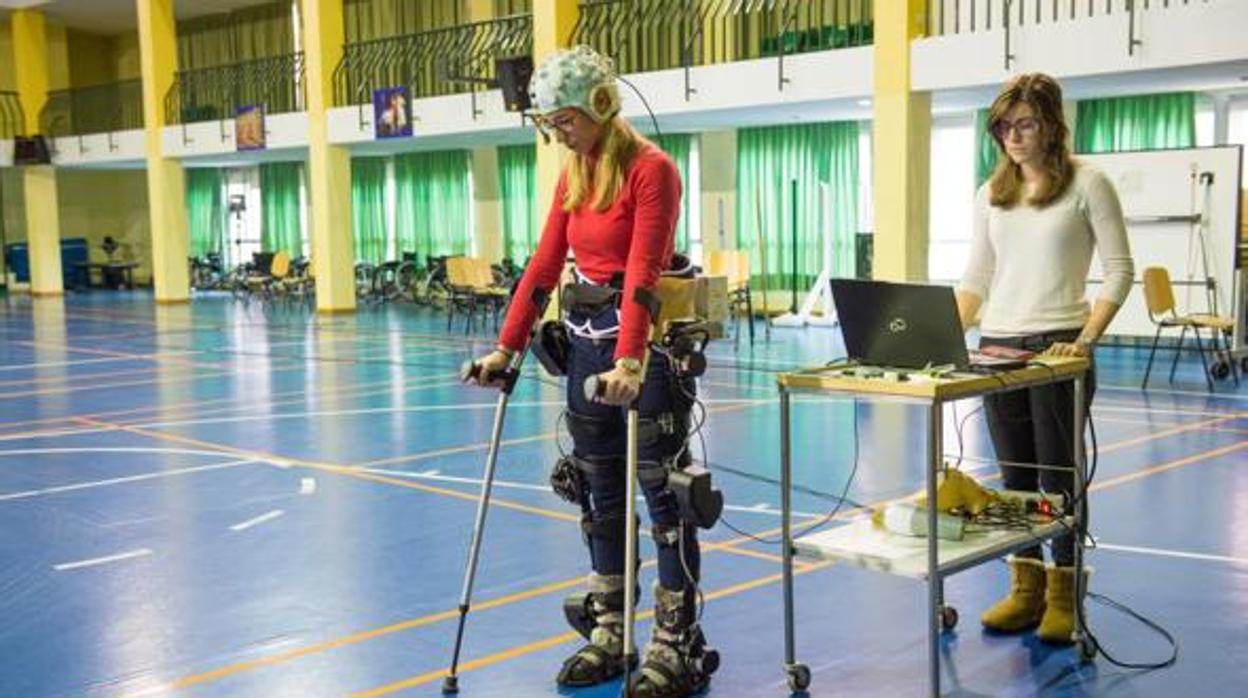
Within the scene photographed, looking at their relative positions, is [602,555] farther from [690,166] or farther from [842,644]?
[690,166]

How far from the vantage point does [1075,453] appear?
4.04m

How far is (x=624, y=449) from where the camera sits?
12.4 feet

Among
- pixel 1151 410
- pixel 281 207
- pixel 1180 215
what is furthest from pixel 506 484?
pixel 281 207

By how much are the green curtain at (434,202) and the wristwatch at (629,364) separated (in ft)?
69.0

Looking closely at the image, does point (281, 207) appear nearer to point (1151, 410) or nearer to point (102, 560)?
point (1151, 410)

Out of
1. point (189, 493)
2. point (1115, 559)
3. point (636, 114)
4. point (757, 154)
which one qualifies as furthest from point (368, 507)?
point (757, 154)

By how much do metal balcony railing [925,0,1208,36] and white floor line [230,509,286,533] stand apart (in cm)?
860

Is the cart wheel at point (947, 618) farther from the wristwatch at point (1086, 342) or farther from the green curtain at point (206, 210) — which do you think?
the green curtain at point (206, 210)

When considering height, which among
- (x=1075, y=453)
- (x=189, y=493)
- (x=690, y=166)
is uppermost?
(x=690, y=166)

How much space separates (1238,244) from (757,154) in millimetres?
8512

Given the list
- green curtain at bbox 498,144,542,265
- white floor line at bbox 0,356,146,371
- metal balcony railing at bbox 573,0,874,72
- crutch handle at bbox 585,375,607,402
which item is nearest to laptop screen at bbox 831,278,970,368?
crutch handle at bbox 585,375,607,402

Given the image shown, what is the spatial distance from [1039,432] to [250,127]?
1985cm

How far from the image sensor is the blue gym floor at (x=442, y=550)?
4.05m

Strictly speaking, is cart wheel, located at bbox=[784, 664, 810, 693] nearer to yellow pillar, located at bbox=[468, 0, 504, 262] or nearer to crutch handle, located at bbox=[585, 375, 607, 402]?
crutch handle, located at bbox=[585, 375, 607, 402]
